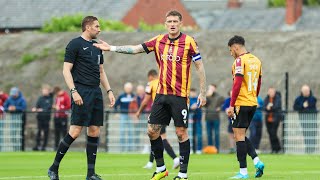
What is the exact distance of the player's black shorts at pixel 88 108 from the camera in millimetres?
15703

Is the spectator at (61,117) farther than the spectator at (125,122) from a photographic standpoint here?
Yes

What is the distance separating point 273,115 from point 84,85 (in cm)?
1589

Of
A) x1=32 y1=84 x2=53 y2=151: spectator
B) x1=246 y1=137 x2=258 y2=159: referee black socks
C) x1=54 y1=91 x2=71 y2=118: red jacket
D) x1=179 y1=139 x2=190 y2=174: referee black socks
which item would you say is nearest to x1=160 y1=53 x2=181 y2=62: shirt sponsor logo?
x1=179 y1=139 x2=190 y2=174: referee black socks

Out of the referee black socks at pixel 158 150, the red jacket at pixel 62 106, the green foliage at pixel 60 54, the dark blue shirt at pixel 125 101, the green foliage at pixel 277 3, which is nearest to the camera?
the referee black socks at pixel 158 150

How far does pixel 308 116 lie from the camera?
101ft

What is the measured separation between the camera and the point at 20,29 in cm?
7319

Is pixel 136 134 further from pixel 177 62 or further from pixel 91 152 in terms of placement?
pixel 177 62

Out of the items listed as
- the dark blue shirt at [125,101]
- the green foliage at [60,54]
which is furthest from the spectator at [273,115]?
the green foliage at [60,54]

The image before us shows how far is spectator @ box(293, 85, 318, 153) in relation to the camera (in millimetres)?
30703

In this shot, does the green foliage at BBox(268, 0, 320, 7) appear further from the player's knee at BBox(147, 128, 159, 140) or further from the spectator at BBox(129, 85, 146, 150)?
the player's knee at BBox(147, 128, 159, 140)

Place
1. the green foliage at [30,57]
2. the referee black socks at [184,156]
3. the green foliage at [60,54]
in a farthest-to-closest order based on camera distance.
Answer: the green foliage at [30,57]
the green foliage at [60,54]
the referee black socks at [184,156]

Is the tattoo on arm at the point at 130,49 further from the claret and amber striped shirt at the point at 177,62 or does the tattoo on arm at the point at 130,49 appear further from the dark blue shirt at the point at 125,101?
the dark blue shirt at the point at 125,101

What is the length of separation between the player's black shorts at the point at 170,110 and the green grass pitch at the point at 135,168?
71.5 inches

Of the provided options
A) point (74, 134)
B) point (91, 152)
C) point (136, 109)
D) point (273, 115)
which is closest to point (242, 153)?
point (91, 152)
